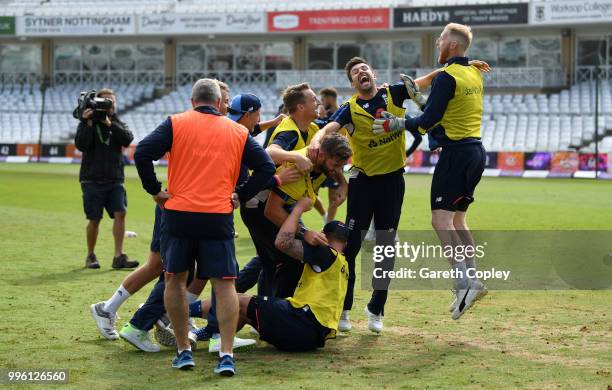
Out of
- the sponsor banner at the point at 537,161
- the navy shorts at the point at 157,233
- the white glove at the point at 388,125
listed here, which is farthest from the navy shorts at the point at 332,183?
the sponsor banner at the point at 537,161

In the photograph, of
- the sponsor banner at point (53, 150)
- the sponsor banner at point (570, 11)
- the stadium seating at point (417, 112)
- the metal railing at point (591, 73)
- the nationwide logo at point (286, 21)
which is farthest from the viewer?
the nationwide logo at point (286, 21)

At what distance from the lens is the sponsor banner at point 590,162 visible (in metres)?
31.4

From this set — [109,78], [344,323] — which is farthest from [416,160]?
[344,323]

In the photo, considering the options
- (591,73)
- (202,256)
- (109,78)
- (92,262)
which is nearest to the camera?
(202,256)

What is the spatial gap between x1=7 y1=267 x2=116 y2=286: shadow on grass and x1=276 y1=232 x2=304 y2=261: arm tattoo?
4.11m

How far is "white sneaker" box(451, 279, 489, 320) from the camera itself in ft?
27.8

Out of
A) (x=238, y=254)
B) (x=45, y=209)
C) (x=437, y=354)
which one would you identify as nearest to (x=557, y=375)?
(x=437, y=354)

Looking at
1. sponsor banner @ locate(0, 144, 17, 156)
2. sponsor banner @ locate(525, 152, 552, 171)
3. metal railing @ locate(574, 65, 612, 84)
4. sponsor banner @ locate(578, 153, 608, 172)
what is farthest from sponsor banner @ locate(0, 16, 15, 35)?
sponsor banner @ locate(578, 153, 608, 172)

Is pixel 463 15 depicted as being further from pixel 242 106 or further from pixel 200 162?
pixel 200 162

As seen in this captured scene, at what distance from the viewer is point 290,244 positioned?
7.71m

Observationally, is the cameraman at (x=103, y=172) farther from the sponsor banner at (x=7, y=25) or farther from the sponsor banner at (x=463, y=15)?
the sponsor banner at (x=7, y=25)

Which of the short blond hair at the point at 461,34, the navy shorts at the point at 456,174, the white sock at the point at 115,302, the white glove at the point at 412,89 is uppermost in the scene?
the short blond hair at the point at 461,34

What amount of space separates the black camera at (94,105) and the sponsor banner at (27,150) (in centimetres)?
2990

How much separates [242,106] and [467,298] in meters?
2.42
